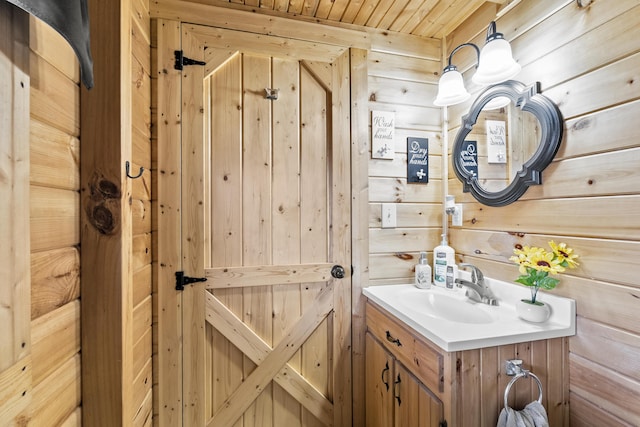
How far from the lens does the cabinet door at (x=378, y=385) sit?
1386 millimetres

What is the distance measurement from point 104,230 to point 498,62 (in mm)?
1626

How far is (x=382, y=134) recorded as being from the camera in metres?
1.74

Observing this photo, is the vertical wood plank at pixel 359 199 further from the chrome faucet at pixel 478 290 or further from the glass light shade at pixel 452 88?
the chrome faucet at pixel 478 290

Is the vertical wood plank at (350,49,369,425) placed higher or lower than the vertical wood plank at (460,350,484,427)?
higher

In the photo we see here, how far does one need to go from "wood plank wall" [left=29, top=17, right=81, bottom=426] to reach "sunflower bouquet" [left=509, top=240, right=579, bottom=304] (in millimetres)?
1529

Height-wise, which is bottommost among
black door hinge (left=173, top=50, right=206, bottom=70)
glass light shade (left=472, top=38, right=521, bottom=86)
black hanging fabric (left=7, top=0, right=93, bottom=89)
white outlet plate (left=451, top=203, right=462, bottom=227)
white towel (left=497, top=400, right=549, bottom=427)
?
white towel (left=497, top=400, right=549, bottom=427)

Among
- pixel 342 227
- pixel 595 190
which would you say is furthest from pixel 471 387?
pixel 342 227

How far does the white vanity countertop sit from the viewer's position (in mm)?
1010

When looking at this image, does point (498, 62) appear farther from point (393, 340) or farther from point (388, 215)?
point (393, 340)

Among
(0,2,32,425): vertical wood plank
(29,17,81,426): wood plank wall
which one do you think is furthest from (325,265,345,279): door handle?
(0,2,32,425): vertical wood plank

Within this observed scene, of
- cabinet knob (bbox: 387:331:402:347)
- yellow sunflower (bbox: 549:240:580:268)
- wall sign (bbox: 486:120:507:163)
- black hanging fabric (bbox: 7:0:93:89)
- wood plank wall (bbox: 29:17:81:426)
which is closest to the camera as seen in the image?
black hanging fabric (bbox: 7:0:93:89)

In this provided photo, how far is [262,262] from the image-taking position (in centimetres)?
159

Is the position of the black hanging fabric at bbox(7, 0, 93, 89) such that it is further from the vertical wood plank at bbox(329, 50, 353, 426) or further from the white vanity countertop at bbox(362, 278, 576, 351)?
the white vanity countertop at bbox(362, 278, 576, 351)

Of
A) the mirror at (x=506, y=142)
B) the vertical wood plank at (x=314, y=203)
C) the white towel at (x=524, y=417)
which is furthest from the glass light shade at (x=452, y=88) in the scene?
the white towel at (x=524, y=417)
